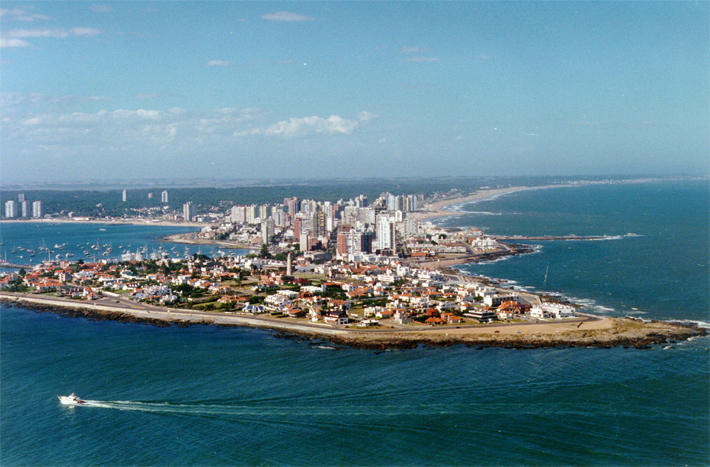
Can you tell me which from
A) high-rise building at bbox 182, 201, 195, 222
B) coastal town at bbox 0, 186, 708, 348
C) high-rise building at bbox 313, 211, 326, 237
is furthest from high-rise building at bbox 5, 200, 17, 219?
high-rise building at bbox 313, 211, 326, 237

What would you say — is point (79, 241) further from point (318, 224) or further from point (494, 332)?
point (494, 332)

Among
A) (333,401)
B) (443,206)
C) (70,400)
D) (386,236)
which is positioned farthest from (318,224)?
(333,401)

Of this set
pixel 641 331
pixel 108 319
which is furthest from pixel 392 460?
pixel 108 319

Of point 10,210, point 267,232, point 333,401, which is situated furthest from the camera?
point 10,210

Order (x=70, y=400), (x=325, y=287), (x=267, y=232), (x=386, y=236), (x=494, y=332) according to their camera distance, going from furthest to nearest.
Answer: (x=267, y=232) < (x=386, y=236) < (x=325, y=287) < (x=494, y=332) < (x=70, y=400)

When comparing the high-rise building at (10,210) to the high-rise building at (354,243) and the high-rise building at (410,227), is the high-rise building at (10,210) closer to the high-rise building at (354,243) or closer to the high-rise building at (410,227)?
the high-rise building at (410,227)

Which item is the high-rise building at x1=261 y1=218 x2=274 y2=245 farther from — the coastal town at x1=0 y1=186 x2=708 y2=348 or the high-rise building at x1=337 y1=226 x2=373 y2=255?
the high-rise building at x1=337 y1=226 x2=373 y2=255
